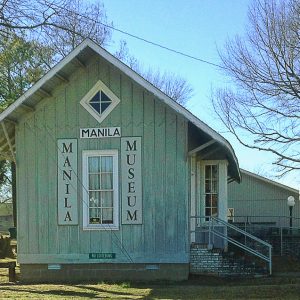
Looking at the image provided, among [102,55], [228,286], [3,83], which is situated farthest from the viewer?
[3,83]

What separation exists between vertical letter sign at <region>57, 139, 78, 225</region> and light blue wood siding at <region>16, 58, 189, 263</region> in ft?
0.47

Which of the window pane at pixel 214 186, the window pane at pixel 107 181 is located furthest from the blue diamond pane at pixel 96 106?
the window pane at pixel 214 186

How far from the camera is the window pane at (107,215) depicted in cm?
1524

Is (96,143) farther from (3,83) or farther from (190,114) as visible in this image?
(3,83)

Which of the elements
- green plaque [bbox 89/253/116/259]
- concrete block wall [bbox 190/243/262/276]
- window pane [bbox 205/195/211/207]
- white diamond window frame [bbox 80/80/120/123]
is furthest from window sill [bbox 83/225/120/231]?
window pane [bbox 205/195/211/207]

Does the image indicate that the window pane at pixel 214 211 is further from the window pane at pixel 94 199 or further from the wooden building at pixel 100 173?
the window pane at pixel 94 199

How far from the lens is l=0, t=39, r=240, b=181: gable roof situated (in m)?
14.5

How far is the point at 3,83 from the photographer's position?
107 feet

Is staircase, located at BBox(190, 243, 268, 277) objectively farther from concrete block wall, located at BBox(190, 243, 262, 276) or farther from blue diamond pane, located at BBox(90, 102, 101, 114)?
blue diamond pane, located at BBox(90, 102, 101, 114)

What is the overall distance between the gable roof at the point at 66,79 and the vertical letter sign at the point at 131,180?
4.95ft

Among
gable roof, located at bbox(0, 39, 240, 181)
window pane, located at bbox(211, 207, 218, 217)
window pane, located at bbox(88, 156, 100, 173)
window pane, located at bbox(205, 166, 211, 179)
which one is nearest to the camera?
gable roof, located at bbox(0, 39, 240, 181)

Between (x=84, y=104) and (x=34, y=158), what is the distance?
2016mm

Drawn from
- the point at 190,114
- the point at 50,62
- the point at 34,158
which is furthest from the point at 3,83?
the point at 190,114

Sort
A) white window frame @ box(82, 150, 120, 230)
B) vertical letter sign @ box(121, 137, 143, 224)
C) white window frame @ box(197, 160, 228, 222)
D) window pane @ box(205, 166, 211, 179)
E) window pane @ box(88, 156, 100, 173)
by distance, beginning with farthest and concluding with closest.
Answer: window pane @ box(205, 166, 211, 179), white window frame @ box(197, 160, 228, 222), window pane @ box(88, 156, 100, 173), white window frame @ box(82, 150, 120, 230), vertical letter sign @ box(121, 137, 143, 224)
